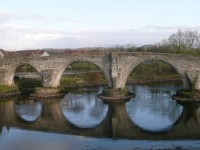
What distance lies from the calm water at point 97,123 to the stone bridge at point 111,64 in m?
2.73

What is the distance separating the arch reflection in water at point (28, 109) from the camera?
105ft

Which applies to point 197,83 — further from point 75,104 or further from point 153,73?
point 153,73

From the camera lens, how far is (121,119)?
3023 cm

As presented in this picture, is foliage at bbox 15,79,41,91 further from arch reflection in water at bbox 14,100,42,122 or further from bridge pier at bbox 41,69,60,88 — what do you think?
arch reflection in water at bbox 14,100,42,122

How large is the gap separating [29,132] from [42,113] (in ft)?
20.8

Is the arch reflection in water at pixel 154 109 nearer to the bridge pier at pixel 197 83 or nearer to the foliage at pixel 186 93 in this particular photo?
the foliage at pixel 186 93

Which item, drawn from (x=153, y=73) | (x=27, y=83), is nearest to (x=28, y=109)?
(x=27, y=83)

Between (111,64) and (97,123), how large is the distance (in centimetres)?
1181

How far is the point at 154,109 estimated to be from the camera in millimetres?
33188

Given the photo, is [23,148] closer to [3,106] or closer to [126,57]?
[3,106]

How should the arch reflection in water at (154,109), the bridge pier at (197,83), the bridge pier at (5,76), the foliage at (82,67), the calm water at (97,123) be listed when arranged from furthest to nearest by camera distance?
the foliage at (82,67) → the bridge pier at (5,76) → the bridge pier at (197,83) → the arch reflection in water at (154,109) → the calm water at (97,123)

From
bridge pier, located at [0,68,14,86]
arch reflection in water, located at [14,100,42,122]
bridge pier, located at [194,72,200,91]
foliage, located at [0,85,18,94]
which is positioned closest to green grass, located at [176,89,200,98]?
bridge pier, located at [194,72,200,91]

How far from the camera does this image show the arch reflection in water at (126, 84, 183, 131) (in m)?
28.4

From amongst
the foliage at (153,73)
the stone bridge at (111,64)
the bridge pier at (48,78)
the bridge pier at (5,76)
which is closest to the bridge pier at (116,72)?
the stone bridge at (111,64)
